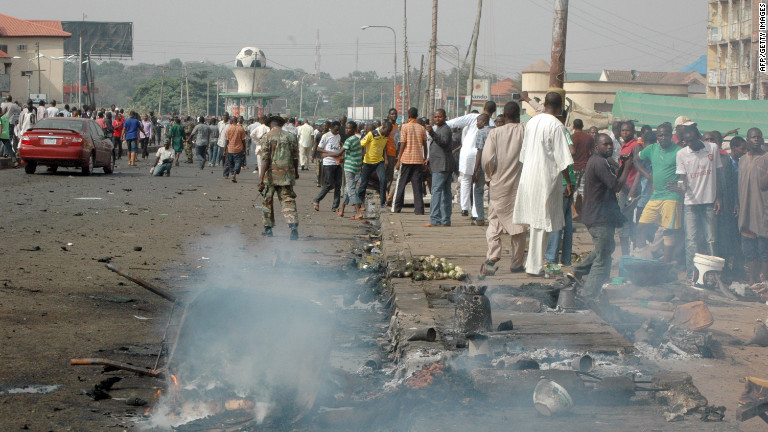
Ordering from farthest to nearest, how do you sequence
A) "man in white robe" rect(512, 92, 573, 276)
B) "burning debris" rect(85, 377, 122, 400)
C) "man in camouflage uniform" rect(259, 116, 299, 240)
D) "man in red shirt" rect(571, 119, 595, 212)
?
"man in camouflage uniform" rect(259, 116, 299, 240) → "man in red shirt" rect(571, 119, 595, 212) → "man in white robe" rect(512, 92, 573, 276) → "burning debris" rect(85, 377, 122, 400)

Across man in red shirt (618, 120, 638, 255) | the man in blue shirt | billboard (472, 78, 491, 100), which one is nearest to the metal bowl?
man in red shirt (618, 120, 638, 255)

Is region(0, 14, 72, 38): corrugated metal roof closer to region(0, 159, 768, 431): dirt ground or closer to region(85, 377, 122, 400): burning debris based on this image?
region(0, 159, 768, 431): dirt ground

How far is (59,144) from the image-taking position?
2206 centimetres

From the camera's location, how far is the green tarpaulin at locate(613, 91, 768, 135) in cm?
2534

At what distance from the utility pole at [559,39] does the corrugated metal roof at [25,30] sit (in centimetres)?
8358

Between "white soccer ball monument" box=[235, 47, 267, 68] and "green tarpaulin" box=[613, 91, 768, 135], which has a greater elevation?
"white soccer ball monument" box=[235, 47, 267, 68]

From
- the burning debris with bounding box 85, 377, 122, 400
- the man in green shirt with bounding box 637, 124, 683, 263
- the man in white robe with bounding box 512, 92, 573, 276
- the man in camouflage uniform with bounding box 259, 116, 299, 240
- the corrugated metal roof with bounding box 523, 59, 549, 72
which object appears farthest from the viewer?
the corrugated metal roof with bounding box 523, 59, 549, 72

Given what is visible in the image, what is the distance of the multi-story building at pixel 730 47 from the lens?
52062mm

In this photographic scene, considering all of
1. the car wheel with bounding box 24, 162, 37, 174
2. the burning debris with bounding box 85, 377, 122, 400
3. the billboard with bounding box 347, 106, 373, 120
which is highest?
the billboard with bounding box 347, 106, 373, 120

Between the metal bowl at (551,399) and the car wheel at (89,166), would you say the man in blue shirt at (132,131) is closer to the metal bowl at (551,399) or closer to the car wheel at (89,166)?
the car wheel at (89,166)

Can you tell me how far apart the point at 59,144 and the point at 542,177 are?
659 inches

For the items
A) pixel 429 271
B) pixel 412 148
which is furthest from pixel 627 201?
pixel 429 271

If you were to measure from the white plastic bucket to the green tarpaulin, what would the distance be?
631 inches

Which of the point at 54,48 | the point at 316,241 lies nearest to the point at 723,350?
the point at 316,241
